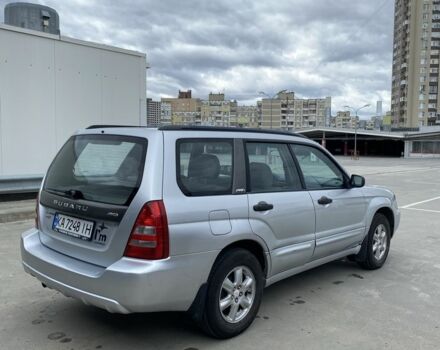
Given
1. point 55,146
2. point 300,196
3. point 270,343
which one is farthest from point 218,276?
point 55,146

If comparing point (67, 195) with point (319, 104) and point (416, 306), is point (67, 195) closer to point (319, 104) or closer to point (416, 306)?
point (416, 306)

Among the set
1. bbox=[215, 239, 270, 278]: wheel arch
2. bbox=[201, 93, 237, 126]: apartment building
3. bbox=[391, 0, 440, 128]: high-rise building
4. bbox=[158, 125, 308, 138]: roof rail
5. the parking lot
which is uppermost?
bbox=[391, 0, 440, 128]: high-rise building

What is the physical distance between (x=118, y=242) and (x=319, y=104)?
112 metres

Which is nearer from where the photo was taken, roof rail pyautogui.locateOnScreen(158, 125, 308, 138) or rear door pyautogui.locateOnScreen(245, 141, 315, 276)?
roof rail pyautogui.locateOnScreen(158, 125, 308, 138)

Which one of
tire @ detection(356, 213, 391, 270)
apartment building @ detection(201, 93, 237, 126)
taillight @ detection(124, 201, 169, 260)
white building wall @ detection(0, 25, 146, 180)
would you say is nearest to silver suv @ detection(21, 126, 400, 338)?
taillight @ detection(124, 201, 169, 260)

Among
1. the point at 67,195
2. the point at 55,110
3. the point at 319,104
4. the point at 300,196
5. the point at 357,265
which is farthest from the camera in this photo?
the point at 319,104

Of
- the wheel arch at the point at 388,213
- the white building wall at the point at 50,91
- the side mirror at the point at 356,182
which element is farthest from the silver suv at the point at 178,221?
the white building wall at the point at 50,91

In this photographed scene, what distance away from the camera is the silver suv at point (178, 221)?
295cm

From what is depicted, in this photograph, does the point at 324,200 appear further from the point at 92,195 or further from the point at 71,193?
the point at 71,193

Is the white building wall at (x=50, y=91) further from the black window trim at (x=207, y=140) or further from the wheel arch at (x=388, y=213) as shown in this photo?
the wheel arch at (x=388, y=213)

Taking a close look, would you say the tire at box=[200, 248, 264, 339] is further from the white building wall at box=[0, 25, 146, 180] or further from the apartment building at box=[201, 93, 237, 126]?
the apartment building at box=[201, 93, 237, 126]

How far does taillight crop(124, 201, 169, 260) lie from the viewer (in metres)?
2.92

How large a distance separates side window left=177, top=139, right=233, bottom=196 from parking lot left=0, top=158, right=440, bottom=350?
121cm

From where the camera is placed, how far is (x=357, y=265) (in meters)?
5.52
